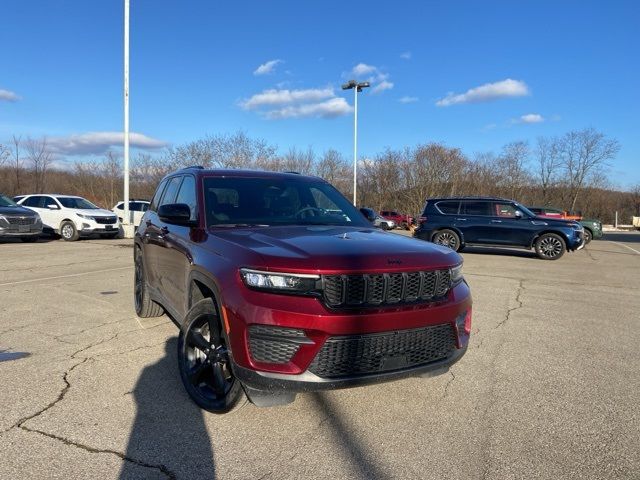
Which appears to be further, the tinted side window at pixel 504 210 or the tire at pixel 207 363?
the tinted side window at pixel 504 210

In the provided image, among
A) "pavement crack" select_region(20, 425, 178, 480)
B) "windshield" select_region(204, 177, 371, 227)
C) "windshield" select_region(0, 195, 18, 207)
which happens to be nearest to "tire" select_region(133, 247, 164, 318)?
"windshield" select_region(204, 177, 371, 227)

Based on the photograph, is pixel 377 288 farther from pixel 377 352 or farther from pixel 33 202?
pixel 33 202

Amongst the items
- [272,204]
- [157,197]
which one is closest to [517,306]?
[272,204]

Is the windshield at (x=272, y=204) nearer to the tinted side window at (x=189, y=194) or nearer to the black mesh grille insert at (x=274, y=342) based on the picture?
the tinted side window at (x=189, y=194)

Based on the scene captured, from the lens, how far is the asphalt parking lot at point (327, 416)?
2830mm

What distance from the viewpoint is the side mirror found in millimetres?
3891

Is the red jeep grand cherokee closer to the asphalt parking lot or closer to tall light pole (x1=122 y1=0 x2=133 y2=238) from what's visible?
the asphalt parking lot

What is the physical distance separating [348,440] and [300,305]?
1.00m

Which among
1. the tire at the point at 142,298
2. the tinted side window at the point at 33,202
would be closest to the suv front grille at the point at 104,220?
the tinted side window at the point at 33,202

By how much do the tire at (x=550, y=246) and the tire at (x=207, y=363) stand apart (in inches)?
546

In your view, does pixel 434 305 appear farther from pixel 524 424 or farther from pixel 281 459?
pixel 281 459

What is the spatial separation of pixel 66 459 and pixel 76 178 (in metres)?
41.4

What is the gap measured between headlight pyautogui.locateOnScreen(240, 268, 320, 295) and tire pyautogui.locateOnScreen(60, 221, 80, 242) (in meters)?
17.9

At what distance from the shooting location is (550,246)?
49.1 ft
